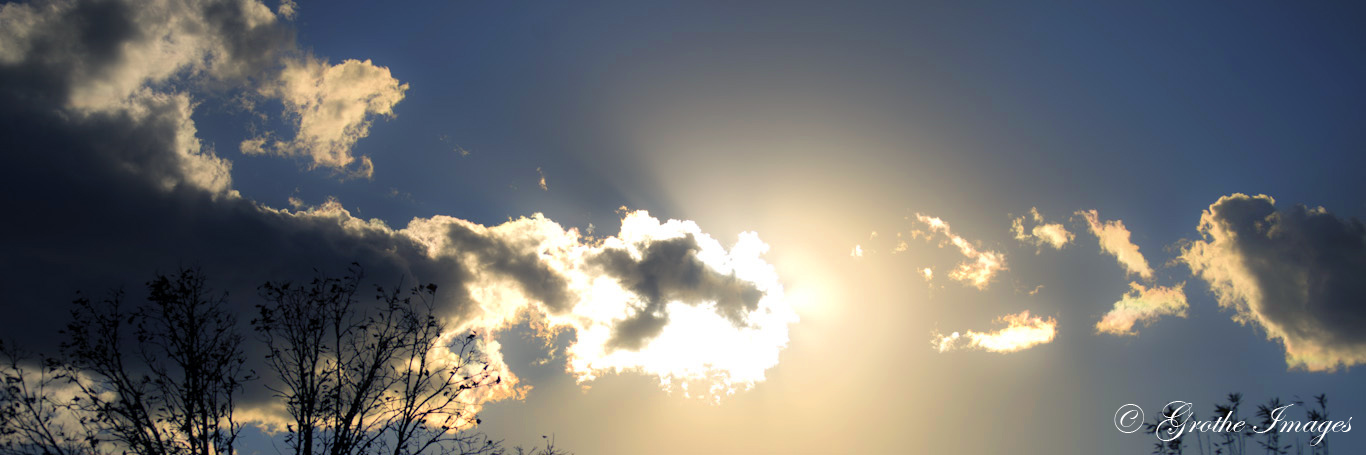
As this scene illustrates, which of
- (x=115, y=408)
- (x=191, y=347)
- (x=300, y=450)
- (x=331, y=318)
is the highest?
(x=331, y=318)

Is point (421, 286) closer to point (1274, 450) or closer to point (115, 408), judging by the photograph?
point (115, 408)

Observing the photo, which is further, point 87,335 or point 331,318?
point 331,318

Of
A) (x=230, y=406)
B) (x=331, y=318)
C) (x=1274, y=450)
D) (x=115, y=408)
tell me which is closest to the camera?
(x=115, y=408)

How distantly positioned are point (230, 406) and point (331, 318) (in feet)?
12.4

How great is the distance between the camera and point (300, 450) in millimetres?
17078

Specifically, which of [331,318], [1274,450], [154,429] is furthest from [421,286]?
[1274,450]

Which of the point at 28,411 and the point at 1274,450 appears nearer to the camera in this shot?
the point at 28,411

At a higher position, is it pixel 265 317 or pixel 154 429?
pixel 265 317

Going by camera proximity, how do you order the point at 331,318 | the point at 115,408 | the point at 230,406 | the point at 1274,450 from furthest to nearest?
the point at 1274,450, the point at 331,318, the point at 230,406, the point at 115,408

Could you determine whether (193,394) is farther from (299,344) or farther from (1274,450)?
(1274,450)

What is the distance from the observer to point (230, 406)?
17766 mm

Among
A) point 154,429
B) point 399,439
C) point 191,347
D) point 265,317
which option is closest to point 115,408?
point 154,429

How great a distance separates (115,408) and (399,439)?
26.0ft

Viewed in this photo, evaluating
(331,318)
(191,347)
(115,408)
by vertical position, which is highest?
(331,318)
